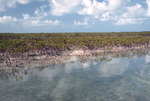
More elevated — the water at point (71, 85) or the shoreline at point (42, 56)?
the shoreline at point (42, 56)

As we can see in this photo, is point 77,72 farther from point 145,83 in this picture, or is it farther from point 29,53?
point 29,53

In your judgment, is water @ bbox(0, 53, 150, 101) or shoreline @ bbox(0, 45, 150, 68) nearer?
water @ bbox(0, 53, 150, 101)

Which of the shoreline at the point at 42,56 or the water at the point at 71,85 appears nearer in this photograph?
the water at the point at 71,85

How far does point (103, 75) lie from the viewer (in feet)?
40.6

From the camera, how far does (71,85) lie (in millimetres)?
10320

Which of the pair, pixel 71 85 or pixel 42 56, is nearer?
pixel 71 85

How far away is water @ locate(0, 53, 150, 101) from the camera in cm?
858

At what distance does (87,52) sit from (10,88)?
565 inches

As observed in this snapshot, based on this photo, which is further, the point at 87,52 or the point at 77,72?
the point at 87,52

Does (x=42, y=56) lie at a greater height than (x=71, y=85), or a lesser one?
greater

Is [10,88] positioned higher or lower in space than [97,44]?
lower

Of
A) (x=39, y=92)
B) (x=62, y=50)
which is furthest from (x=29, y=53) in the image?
(x=39, y=92)

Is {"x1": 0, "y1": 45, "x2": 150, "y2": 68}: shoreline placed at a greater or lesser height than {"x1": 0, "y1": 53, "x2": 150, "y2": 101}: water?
greater

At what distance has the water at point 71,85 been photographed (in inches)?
338
